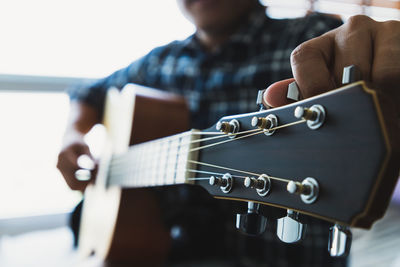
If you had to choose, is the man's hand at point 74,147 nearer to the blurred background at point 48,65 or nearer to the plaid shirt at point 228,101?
the plaid shirt at point 228,101

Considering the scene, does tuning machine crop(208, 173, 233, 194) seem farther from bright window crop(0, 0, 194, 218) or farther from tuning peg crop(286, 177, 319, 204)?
bright window crop(0, 0, 194, 218)

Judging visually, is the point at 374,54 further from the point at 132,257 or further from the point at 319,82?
the point at 132,257

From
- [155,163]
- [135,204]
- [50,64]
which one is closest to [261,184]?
[155,163]

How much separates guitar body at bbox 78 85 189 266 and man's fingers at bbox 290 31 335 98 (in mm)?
510

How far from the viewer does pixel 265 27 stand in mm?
849

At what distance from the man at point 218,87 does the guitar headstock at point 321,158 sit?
10.6 inches

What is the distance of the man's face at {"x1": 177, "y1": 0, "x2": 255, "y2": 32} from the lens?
871 mm

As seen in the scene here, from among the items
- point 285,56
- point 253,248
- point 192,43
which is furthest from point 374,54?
point 192,43

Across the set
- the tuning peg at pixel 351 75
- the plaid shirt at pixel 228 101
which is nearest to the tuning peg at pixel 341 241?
the tuning peg at pixel 351 75

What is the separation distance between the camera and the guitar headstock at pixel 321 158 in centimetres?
22

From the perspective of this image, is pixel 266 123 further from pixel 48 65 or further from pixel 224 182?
pixel 48 65

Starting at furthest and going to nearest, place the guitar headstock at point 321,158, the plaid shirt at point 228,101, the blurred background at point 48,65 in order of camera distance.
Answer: the blurred background at point 48,65 → the plaid shirt at point 228,101 → the guitar headstock at point 321,158

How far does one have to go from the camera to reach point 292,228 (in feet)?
0.95

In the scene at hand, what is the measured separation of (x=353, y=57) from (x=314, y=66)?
0.03 meters
